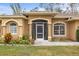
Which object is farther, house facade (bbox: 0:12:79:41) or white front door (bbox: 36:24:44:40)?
white front door (bbox: 36:24:44:40)

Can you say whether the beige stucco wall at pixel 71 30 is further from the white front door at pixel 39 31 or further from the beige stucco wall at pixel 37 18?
the white front door at pixel 39 31

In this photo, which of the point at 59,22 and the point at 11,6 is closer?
the point at 59,22

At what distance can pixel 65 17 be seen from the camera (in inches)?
764

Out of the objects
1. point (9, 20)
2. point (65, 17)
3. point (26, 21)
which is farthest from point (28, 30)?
point (65, 17)

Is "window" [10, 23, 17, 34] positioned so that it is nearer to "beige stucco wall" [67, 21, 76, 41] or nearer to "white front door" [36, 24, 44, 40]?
"white front door" [36, 24, 44, 40]

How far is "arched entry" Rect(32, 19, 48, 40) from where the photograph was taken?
1939cm

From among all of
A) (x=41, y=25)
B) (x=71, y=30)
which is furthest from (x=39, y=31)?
(x=71, y=30)

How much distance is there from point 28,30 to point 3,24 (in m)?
→ 2.25

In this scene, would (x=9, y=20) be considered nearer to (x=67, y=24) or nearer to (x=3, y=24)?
(x=3, y=24)

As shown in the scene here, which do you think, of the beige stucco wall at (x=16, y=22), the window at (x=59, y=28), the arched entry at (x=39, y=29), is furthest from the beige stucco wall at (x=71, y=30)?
the beige stucco wall at (x=16, y=22)

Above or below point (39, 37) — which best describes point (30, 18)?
above

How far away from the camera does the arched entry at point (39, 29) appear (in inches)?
763

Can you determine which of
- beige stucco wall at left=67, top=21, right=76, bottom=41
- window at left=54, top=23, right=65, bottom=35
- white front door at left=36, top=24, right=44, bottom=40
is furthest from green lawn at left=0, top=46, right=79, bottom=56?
window at left=54, top=23, right=65, bottom=35

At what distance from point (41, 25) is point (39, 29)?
0.40 metres
